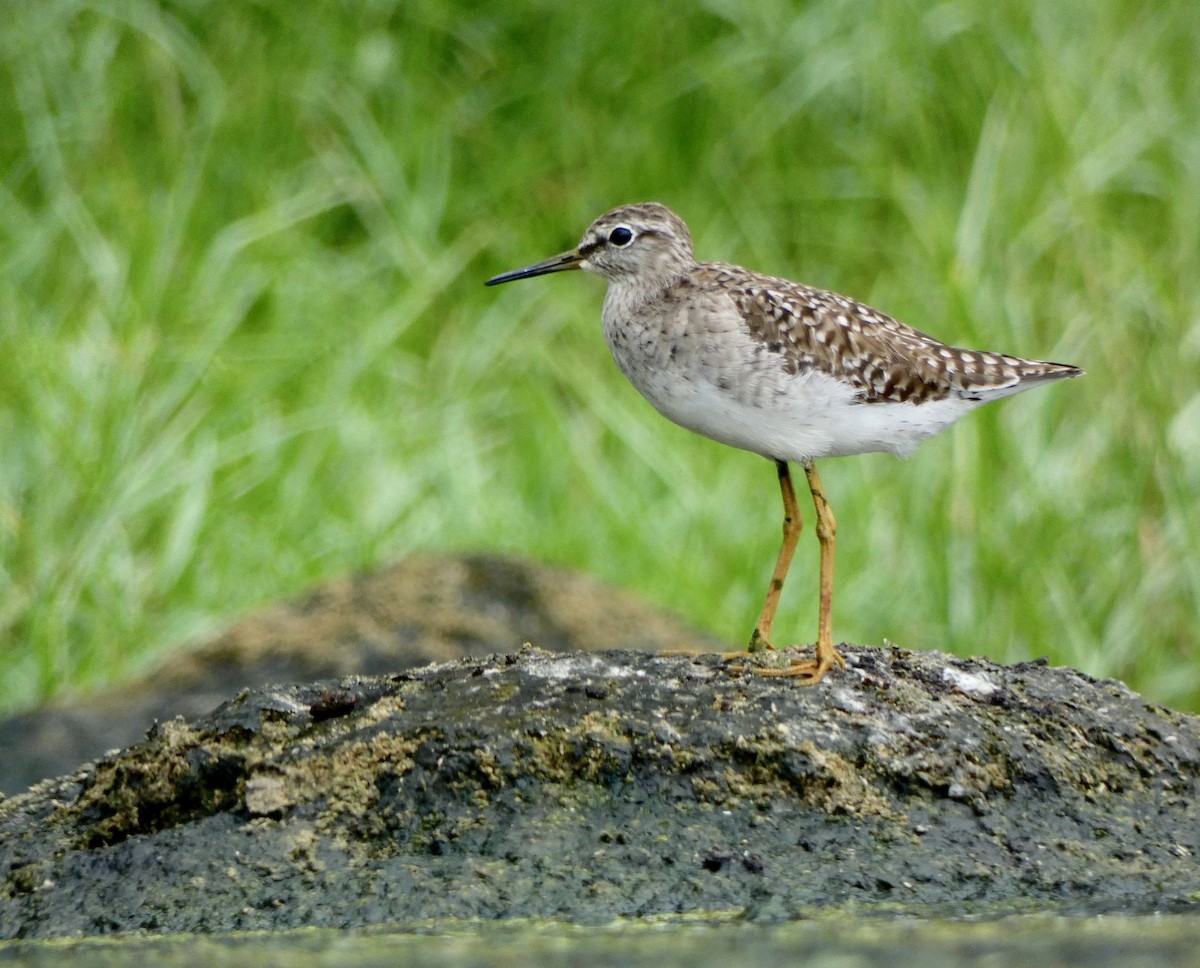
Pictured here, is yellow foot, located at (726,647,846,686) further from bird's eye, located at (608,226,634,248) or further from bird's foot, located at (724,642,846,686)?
bird's eye, located at (608,226,634,248)

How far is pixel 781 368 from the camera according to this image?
5.00 m

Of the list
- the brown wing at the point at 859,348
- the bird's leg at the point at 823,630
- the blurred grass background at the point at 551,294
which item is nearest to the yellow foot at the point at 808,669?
the bird's leg at the point at 823,630

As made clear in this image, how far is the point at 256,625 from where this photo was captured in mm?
6996

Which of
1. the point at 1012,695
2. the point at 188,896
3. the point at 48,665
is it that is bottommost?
the point at 48,665

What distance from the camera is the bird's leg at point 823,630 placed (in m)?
4.35

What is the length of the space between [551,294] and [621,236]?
5501 mm

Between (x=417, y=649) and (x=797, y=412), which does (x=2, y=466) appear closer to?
(x=417, y=649)

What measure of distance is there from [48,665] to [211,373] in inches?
83.1

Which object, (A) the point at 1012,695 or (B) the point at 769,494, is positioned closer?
(A) the point at 1012,695

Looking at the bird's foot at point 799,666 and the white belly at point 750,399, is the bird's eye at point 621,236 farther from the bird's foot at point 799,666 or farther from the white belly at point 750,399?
the bird's foot at point 799,666

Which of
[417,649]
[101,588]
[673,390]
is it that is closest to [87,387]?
[101,588]

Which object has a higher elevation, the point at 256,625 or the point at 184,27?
the point at 184,27

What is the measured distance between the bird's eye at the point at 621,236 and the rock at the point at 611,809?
196cm

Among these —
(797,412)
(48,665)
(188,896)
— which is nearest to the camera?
(188,896)
